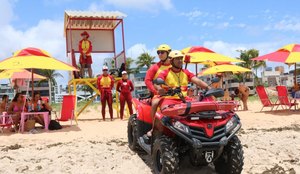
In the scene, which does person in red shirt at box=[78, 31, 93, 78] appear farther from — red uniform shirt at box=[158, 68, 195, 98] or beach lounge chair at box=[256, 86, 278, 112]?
red uniform shirt at box=[158, 68, 195, 98]

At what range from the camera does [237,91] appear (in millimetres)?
15875

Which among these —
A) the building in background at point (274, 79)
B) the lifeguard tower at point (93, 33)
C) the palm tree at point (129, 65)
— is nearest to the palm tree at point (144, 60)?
the palm tree at point (129, 65)

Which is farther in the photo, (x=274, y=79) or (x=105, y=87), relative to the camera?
(x=274, y=79)

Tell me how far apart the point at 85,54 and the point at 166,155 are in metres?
10.7

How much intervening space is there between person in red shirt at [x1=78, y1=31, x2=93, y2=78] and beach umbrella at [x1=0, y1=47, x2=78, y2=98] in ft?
11.6

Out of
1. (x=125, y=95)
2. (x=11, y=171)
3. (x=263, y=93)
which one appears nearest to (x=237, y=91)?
(x=263, y=93)

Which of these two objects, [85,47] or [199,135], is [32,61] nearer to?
[85,47]

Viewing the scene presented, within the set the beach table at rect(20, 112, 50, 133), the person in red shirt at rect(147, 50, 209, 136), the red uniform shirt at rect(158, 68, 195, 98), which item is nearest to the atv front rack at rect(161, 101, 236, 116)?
the person in red shirt at rect(147, 50, 209, 136)

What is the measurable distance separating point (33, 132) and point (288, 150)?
6.24 m

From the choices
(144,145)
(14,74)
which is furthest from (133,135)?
(14,74)

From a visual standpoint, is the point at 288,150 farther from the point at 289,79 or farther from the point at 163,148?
the point at 289,79

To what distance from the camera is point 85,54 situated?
14383 mm

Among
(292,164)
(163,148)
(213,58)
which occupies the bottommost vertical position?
(292,164)

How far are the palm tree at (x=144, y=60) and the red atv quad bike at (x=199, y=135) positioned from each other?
200 feet
